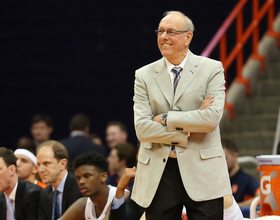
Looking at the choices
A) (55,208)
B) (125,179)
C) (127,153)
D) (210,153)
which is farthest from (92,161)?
(210,153)

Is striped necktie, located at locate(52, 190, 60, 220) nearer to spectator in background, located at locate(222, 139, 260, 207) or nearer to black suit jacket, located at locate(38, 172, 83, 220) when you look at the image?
black suit jacket, located at locate(38, 172, 83, 220)

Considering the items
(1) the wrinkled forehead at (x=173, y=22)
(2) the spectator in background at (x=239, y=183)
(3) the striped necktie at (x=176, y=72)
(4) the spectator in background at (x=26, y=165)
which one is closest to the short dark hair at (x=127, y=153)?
(4) the spectator in background at (x=26, y=165)

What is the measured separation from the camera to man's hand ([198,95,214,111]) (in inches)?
129

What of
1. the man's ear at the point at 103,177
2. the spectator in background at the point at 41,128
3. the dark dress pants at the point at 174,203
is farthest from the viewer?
the spectator in background at the point at 41,128

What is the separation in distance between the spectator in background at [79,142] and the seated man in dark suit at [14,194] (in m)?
1.68

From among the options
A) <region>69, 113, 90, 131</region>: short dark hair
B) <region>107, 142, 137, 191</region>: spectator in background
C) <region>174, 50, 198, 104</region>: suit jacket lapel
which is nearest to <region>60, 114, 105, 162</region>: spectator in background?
<region>69, 113, 90, 131</region>: short dark hair

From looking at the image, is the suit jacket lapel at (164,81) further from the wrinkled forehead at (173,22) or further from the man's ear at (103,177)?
the man's ear at (103,177)

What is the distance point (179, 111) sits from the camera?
10.9 feet

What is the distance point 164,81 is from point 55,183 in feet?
6.97

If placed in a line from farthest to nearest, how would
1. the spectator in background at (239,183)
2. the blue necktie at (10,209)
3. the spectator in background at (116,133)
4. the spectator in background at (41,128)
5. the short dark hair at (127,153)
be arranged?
the spectator in background at (41,128) < the spectator in background at (116,133) < the spectator in background at (239,183) < the short dark hair at (127,153) < the blue necktie at (10,209)

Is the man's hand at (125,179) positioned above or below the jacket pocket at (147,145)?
below

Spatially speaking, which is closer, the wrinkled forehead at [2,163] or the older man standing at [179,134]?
the older man standing at [179,134]

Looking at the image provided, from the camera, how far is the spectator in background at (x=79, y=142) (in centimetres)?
704

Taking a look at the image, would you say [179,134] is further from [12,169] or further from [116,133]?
[116,133]
